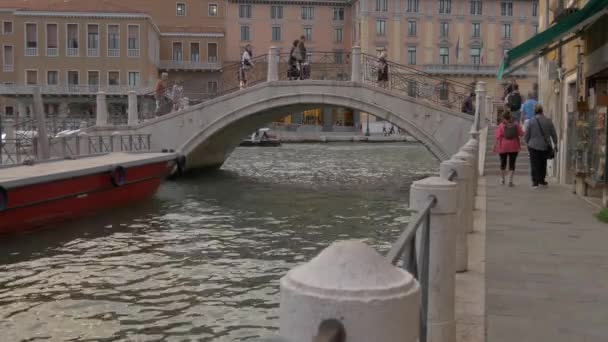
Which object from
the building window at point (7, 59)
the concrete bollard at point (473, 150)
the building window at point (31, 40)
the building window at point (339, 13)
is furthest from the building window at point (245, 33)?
the concrete bollard at point (473, 150)

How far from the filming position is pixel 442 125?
21.1m

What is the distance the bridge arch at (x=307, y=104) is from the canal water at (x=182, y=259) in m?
1.96

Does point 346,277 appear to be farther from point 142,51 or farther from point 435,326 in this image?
point 142,51

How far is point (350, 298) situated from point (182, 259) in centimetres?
906

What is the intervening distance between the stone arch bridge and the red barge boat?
4404mm

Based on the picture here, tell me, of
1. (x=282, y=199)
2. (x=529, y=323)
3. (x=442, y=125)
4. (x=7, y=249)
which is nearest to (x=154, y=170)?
(x=282, y=199)

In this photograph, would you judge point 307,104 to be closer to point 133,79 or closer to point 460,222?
point 460,222

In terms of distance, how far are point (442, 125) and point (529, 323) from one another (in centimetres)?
1673

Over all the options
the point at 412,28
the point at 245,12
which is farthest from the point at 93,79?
the point at 412,28

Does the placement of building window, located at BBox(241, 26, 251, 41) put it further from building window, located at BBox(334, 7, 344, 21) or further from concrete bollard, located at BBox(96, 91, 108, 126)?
concrete bollard, located at BBox(96, 91, 108, 126)

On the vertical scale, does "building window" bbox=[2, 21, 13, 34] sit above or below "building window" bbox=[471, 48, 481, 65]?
above

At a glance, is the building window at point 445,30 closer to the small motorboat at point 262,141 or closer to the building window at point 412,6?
the building window at point 412,6

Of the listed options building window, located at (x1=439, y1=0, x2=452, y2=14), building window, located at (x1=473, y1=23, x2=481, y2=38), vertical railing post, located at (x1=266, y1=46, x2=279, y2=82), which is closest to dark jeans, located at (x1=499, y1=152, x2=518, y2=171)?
vertical railing post, located at (x1=266, y1=46, x2=279, y2=82)

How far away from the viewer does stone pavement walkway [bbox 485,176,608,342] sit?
4609mm
